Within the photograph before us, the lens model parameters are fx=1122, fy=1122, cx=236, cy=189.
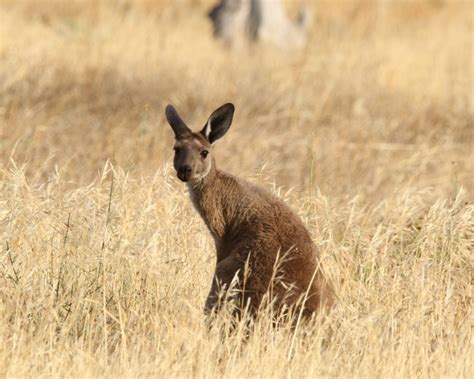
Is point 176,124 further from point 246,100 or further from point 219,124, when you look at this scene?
point 246,100

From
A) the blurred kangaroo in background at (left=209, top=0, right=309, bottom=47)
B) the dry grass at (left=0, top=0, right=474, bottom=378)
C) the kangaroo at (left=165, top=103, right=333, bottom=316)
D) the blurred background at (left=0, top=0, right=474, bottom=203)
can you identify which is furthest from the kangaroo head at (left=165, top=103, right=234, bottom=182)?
the blurred kangaroo in background at (left=209, top=0, right=309, bottom=47)

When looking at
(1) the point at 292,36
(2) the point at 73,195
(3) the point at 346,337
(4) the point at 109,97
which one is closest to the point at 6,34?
(4) the point at 109,97

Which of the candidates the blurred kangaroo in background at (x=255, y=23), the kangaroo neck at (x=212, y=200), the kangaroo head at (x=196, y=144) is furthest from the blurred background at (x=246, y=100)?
the kangaroo head at (x=196, y=144)

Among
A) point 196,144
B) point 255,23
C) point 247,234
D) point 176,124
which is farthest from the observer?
point 255,23

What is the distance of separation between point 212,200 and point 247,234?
1.37ft

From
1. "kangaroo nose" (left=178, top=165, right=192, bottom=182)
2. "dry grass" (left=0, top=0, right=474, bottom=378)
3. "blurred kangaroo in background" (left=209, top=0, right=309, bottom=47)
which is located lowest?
"dry grass" (left=0, top=0, right=474, bottom=378)

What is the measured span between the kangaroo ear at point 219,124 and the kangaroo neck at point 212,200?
7.4 inches

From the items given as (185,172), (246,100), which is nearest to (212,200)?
(185,172)

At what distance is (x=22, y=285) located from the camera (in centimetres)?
577

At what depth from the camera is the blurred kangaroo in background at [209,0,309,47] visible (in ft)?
56.9

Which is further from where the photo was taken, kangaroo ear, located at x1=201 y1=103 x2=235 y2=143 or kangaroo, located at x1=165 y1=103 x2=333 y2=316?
kangaroo ear, located at x1=201 y1=103 x2=235 y2=143

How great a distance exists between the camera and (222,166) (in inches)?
442

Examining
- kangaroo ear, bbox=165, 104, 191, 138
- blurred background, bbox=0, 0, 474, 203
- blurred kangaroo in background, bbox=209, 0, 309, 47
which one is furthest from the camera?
blurred kangaroo in background, bbox=209, 0, 309, 47

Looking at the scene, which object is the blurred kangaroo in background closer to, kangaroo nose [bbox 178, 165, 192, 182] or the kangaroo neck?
the kangaroo neck
